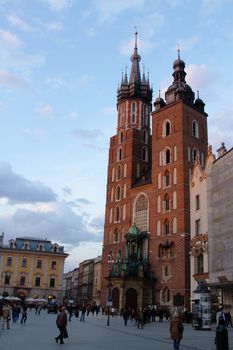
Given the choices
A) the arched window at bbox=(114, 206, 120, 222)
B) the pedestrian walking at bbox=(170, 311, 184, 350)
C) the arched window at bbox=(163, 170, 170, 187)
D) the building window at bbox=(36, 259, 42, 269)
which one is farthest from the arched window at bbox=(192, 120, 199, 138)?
the pedestrian walking at bbox=(170, 311, 184, 350)

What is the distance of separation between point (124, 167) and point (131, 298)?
20.9 metres

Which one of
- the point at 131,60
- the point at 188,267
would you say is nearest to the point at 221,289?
the point at 188,267

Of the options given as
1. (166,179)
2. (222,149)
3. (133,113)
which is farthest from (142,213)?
(222,149)

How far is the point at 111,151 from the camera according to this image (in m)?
71.0

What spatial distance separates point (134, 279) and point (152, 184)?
44.5 feet

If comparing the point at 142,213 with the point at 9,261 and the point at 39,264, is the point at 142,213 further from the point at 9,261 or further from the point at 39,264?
the point at 9,261

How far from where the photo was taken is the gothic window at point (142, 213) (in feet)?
200

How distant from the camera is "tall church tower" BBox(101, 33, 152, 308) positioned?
204 feet

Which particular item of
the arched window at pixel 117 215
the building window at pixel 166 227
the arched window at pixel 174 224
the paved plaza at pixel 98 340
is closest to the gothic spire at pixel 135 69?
the arched window at pixel 117 215

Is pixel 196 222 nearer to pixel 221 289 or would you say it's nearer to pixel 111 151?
pixel 221 289

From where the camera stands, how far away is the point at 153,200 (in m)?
59.7

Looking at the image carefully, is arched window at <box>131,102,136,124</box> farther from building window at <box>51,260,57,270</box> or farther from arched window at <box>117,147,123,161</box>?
building window at <box>51,260,57,270</box>

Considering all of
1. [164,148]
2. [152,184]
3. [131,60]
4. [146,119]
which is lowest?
[152,184]

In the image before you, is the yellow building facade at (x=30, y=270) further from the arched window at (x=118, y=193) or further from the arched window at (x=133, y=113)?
the arched window at (x=133, y=113)
